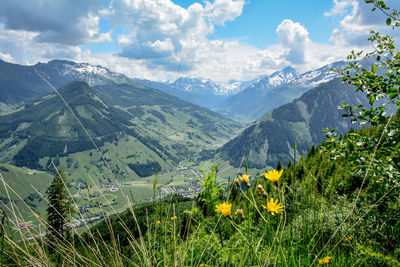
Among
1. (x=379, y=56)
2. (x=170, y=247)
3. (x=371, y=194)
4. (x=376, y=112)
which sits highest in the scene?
(x=379, y=56)

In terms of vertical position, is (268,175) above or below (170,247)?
above

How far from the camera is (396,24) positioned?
3.44 metres

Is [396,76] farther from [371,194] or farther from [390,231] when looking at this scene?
[390,231]

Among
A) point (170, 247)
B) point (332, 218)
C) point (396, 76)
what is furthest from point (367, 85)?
point (170, 247)

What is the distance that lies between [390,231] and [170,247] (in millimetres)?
2365

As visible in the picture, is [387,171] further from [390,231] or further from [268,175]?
[268,175]

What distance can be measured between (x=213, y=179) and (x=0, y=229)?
7.29 feet

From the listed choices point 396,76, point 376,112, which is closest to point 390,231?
point 376,112

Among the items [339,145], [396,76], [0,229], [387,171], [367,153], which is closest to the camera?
[0,229]

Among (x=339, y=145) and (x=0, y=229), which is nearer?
(x=0, y=229)

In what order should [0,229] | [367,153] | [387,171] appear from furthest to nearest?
[367,153], [387,171], [0,229]

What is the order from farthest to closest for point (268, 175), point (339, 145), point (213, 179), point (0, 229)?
point (339, 145) → point (213, 179) → point (268, 175) → point (0, 229)

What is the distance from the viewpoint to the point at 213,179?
314cm

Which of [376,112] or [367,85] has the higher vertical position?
[367,85]
